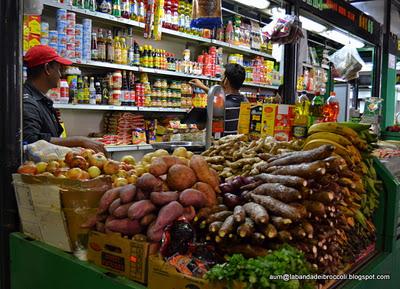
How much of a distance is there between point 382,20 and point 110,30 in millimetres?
5796

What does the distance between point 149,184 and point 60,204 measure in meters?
0.42

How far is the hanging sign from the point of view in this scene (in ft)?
16.5

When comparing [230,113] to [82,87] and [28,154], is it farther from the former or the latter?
[28,154]

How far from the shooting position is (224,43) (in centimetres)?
600

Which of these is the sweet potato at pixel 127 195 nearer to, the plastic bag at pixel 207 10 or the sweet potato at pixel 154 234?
the sweet potato at pixel 154 234

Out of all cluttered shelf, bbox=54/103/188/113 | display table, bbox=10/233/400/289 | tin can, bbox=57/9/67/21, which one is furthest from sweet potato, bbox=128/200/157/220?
tin can, bbox=57/9/67/21

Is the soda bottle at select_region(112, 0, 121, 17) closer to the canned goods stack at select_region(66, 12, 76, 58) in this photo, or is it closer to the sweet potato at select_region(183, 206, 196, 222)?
the canned goods stack at select_region(66, 12, 76, 58)

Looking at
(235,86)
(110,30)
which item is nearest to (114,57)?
(110,30)

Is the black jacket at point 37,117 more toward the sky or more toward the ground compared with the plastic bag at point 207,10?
more toward the ground

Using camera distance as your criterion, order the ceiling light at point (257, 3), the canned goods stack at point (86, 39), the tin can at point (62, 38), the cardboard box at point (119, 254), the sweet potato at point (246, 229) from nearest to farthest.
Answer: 1. the sweet potato at point (246, 229)
2. the cardboard box at point (119, 254)
3. the tin can at point (62, 38)
4. the canned goods stack at point (86, 39)
5. the ceiling light at point (257, 3)

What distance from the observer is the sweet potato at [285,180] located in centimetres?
158

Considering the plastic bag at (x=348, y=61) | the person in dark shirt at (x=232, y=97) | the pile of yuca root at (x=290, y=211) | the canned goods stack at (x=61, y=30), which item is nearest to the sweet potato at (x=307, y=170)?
the pile of yuca root at (x=290, y=211)

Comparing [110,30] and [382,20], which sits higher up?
[382,20]

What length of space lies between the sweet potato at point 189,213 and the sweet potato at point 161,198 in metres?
0.07
